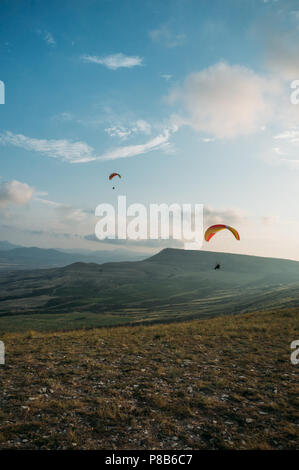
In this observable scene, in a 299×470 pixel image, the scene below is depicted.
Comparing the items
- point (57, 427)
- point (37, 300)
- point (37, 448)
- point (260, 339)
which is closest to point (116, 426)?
point (57, 427)

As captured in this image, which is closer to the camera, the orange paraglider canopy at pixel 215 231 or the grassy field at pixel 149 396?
the grassy field at pixel 149 396

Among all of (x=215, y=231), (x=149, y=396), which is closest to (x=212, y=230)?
(x=215, y=231)

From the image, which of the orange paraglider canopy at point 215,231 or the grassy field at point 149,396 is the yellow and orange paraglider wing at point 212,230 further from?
the grassy field at point 149,396

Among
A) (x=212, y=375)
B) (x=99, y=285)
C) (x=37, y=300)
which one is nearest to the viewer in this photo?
(x=212, y=375)

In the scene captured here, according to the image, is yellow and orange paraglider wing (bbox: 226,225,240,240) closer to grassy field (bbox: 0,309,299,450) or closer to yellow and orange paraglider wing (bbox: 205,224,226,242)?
yellow and orange paraglider wing (bbox: 205,224,226,242)

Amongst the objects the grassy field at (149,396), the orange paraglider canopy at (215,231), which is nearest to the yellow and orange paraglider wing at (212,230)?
the orange paraglider canopy at (215,231)

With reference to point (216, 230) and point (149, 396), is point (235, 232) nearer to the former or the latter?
point (216, 230)

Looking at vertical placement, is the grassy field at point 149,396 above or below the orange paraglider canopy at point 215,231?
below
